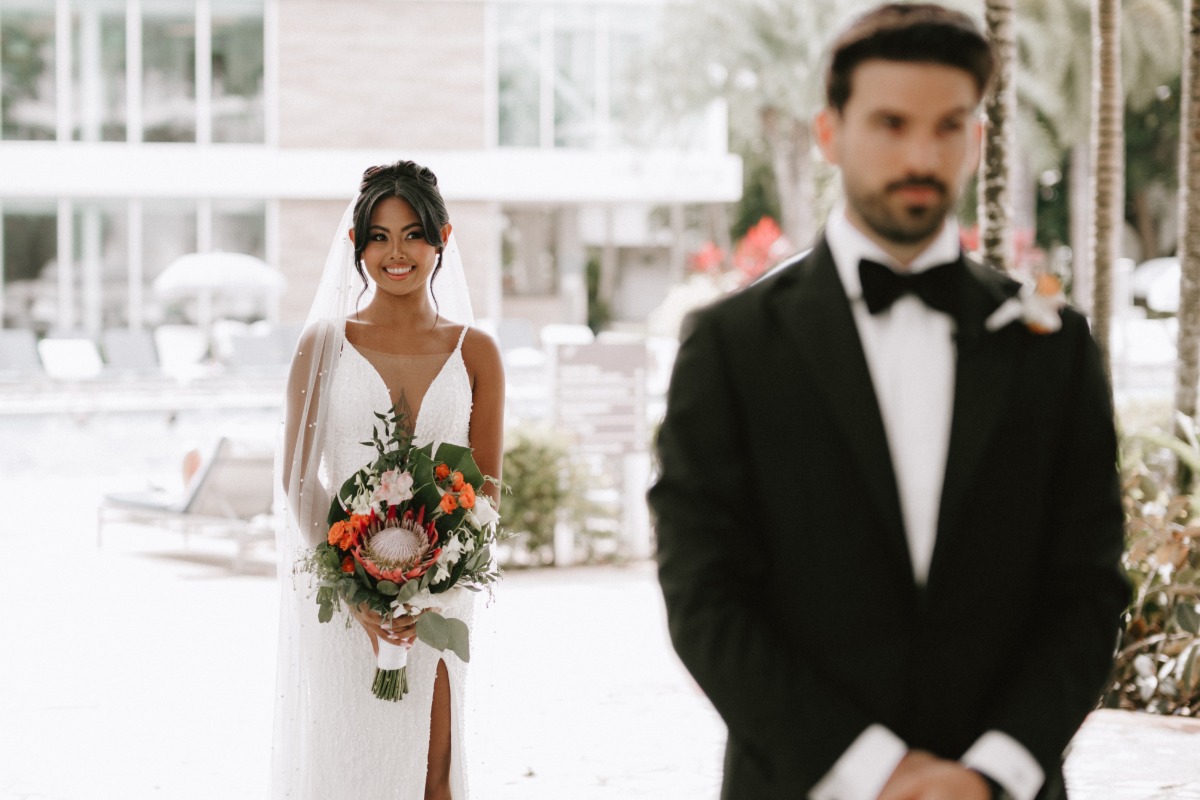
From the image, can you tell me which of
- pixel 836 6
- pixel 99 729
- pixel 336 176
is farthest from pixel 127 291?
pixel 99 729

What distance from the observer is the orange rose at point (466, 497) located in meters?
4.16

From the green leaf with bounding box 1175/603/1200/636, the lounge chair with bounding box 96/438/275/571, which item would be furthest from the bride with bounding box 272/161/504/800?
the lounge chair with bounding box 96/438/275/571

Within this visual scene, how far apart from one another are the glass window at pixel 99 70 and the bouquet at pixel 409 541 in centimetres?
3054

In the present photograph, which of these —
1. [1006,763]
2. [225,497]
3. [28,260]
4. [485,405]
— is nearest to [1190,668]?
[485,405]

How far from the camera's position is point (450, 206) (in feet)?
110

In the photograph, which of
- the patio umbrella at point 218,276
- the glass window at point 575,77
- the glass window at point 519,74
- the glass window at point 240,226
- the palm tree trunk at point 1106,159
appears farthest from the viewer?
the glass window at point 575,77

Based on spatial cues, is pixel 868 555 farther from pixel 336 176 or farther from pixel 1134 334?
A: pixel 336 176

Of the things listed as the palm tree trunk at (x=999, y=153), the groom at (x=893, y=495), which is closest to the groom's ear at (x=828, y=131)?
the groom at (x=893, y=495)

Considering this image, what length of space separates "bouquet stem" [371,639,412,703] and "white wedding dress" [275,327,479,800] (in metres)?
0.14

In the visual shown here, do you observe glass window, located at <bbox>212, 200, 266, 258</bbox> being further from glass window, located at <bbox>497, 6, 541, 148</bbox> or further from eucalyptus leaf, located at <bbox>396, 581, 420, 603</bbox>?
eucalyptus leaf, located at <bbox>396, 581, 420, 603</bbox>

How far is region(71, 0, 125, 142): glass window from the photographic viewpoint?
107ft

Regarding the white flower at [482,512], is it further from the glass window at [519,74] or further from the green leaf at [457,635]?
the glass window at [519,74]

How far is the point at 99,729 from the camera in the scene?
23.8ft

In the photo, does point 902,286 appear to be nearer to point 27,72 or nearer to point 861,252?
point 861,252
